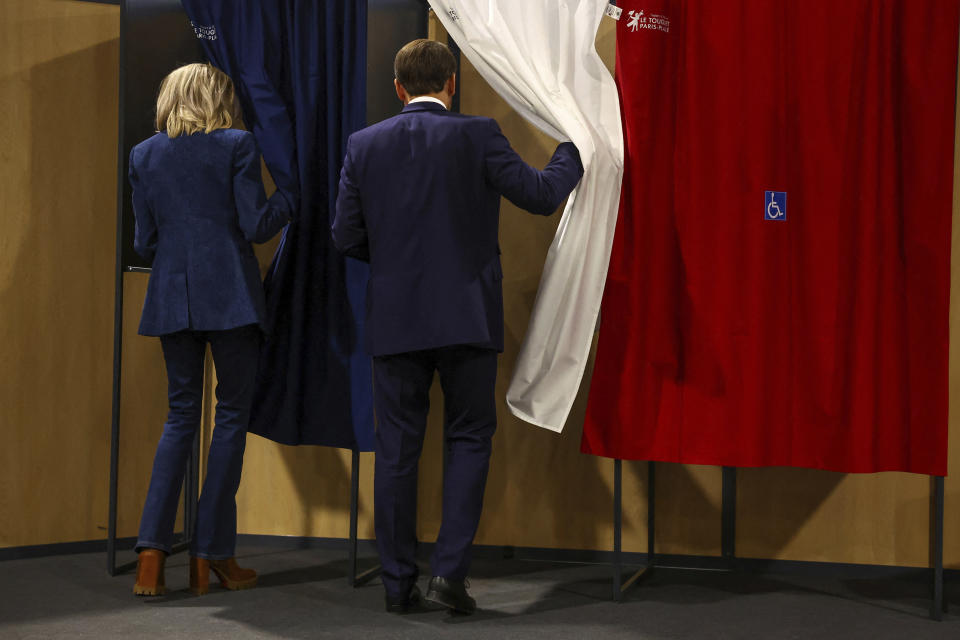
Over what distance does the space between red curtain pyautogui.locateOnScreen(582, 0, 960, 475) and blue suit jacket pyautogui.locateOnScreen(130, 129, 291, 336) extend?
1.05 m

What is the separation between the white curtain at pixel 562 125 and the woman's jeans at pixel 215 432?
0.81 meters

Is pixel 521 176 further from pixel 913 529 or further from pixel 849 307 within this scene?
pixel 913 529

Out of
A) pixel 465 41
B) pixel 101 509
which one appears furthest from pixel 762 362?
pixel 101 509

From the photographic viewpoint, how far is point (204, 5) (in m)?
2.84

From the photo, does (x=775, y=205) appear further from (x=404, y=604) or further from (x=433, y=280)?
(x=404, y=604)

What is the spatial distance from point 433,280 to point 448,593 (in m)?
0.80

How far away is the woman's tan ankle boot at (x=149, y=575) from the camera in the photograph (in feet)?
8.49

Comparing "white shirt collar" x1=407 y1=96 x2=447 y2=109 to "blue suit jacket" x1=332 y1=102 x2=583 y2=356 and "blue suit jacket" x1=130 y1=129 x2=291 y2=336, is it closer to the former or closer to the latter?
"blue suit jacket" x1=332 y1=102 x2=583 y2=356

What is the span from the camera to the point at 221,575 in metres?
2.72

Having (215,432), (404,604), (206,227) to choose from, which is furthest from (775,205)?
(215,432)

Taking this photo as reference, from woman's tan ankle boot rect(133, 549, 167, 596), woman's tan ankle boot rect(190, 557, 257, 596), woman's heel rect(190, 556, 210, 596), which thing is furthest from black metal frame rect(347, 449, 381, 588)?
woman's tan ankle boot rect(133, 549, 167, 596)

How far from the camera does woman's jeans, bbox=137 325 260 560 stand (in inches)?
105

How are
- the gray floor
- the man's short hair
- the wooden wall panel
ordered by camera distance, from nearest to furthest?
the gray floor → the man's short hair → the wooden wall panel

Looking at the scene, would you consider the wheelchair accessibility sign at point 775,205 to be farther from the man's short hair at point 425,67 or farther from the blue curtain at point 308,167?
the blue curtain at point 308,167
